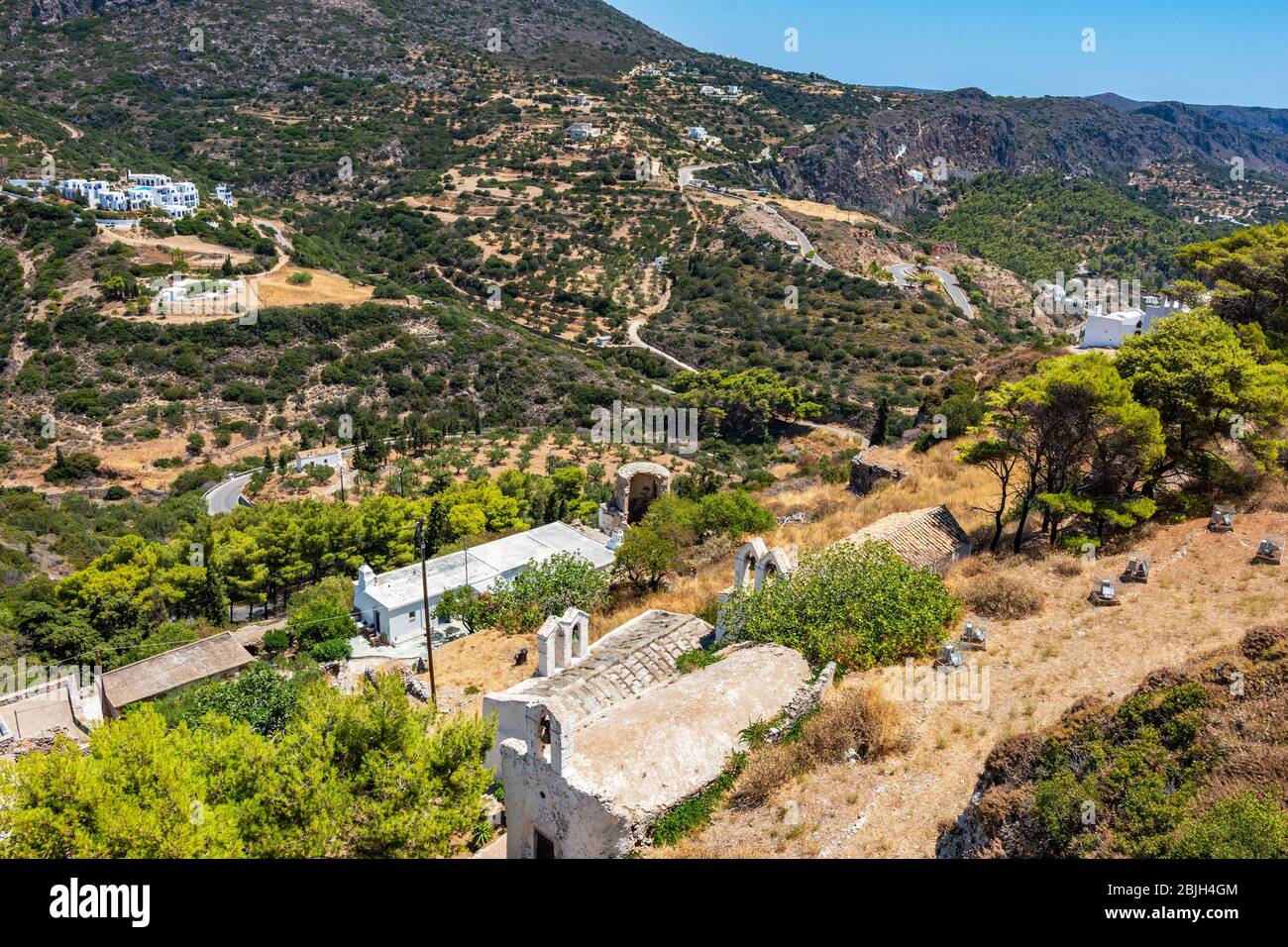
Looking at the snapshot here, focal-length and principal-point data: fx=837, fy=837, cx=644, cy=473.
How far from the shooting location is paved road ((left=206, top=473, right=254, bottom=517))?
36.9m

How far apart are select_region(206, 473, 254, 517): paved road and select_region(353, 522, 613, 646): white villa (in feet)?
44.7

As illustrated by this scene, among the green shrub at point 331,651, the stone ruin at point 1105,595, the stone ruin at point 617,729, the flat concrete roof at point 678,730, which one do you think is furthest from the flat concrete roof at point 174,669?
the stone ruin at point 1105,595

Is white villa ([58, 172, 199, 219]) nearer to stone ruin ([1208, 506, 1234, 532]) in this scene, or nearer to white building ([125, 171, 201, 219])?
white building ([125, 171, 201, 219])

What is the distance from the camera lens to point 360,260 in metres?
71.2

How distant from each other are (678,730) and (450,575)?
17.5 meters

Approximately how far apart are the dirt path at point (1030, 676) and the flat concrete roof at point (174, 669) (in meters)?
18.3

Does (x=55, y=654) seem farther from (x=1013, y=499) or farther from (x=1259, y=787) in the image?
(x=1259, y=787)

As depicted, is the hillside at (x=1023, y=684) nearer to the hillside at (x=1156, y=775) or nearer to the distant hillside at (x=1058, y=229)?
the hillside at (x=1156, y=775)

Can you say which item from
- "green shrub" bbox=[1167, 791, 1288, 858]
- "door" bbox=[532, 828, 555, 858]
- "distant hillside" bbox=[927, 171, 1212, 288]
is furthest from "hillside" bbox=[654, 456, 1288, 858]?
"distant hillside" bbox=[927, 171, 1212, 288]

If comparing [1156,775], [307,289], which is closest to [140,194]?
[307,289]

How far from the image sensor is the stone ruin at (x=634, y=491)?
31.4 m

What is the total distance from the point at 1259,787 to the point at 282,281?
6046cm

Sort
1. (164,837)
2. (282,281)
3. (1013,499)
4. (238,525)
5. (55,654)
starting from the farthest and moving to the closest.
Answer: (282,281)
(238,525)
(55,654)
(1013,499)
(164,837)
